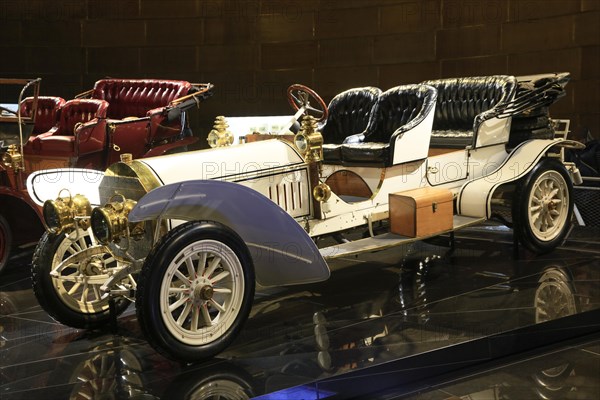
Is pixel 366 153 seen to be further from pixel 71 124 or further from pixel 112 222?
pixel 71 124

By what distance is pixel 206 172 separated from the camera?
3992 mm

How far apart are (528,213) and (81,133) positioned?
3610 mm

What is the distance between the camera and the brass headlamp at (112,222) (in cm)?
358

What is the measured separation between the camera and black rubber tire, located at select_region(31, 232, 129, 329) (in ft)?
12.8

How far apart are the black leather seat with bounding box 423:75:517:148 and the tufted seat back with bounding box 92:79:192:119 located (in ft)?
8.14

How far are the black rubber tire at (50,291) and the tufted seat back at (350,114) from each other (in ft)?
7.65

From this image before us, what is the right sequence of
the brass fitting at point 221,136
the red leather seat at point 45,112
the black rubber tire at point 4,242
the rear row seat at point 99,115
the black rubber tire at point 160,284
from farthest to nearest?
the red leather seat at point 45,112 < the rear row seat at point 99,115 < the black rubber tire at point 4,242 < the brass fitting at point 221,136 < the black rubber tire at point 160,284

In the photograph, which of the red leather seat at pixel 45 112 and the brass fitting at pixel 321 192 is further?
the red leather seat at pixel 45 112

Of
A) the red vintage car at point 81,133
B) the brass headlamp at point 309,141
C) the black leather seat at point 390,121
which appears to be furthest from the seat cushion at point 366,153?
the red vintage car at point 81,133

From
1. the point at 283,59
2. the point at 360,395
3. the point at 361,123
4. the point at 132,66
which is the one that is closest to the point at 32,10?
the point at 132,66

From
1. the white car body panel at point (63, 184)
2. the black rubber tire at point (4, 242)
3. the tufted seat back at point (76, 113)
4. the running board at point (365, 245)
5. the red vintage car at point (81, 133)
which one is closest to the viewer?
the running board at point (365, 245)

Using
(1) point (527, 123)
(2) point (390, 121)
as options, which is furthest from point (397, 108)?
(1) point (527, 123)

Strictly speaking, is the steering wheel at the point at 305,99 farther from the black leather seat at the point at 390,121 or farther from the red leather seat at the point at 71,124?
the red leather seat at the point at 71,124

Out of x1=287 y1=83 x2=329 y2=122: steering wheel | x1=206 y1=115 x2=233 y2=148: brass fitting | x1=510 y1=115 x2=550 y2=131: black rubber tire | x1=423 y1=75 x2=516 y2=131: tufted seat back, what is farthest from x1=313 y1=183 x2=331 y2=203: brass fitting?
x1=510 y1=115 x2=550 y2=131: black rubber tire
